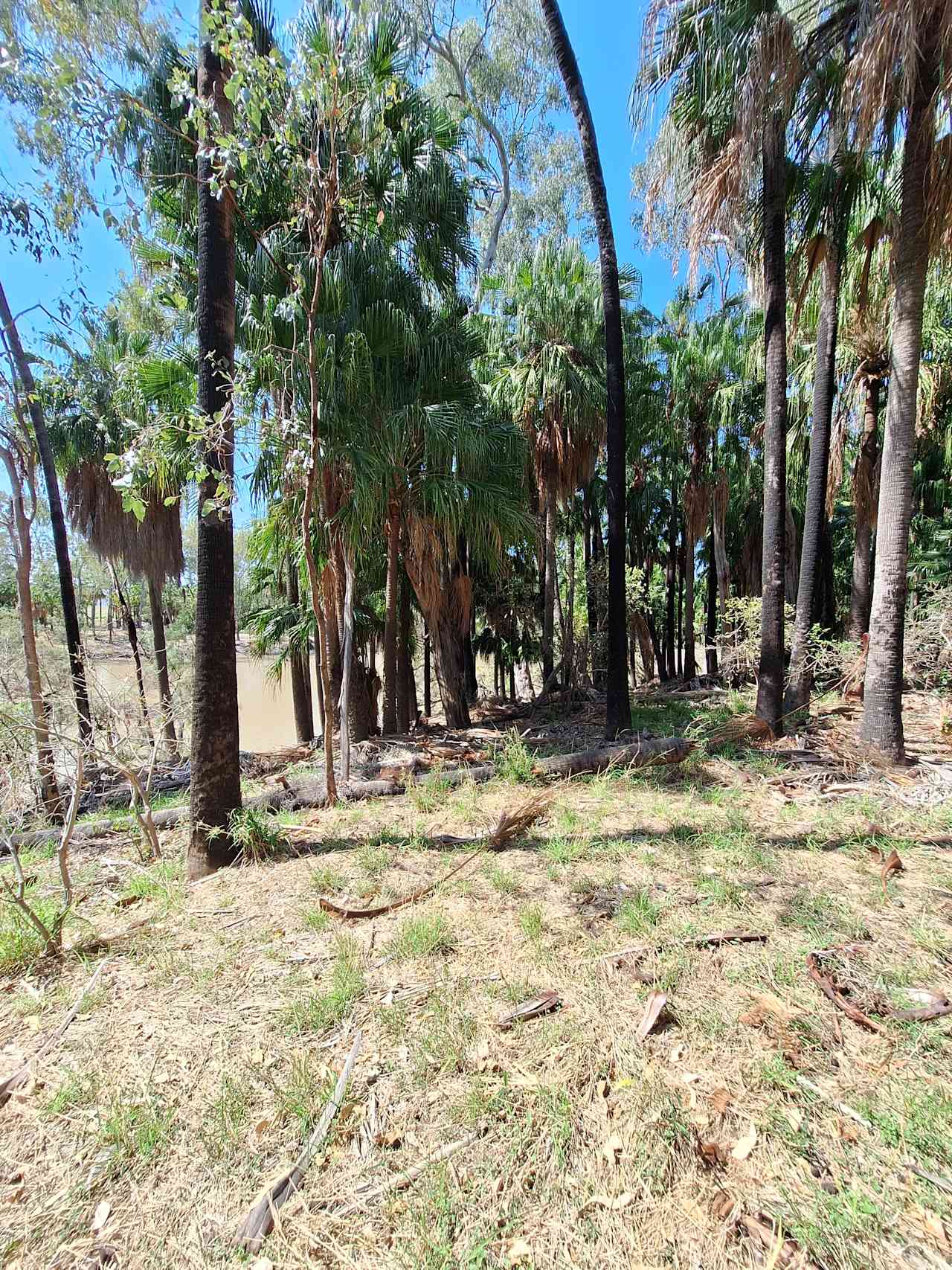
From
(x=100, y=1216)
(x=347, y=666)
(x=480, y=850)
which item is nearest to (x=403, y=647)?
(x=347, y=666)

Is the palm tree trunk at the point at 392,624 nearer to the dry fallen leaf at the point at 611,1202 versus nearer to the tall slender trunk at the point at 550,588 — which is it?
the tall slender trunk at the point at 550,588

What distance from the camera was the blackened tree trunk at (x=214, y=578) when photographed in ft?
13.0

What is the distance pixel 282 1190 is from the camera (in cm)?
165

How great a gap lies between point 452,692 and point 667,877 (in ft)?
22.0

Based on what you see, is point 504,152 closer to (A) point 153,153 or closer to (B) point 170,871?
(A) point 153,153

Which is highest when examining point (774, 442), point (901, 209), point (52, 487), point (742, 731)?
point (901, 209)

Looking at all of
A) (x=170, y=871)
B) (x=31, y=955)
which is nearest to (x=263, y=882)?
(x=170, y=871)

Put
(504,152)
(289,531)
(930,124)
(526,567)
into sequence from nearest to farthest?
(930,124), (289,531), (526,567), (504,152)

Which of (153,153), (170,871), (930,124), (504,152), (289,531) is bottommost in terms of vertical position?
(170,871)

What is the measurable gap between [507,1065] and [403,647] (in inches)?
335

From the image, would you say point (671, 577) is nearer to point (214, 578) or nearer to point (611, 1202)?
point (214, 578)

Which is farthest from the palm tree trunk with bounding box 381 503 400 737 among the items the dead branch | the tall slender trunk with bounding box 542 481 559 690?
the dead branch

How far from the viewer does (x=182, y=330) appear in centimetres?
713

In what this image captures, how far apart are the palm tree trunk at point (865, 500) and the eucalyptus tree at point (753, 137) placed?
3905mm
